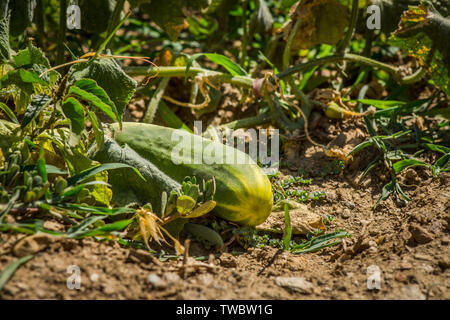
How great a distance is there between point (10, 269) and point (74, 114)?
643 millimetres

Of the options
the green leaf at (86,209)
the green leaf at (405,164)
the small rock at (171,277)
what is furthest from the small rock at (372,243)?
the green leaf at (86,209)

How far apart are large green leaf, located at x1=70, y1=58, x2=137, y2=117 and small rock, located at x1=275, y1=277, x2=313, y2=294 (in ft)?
3.21

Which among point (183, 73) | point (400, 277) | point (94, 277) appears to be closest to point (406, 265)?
point (400, 277)

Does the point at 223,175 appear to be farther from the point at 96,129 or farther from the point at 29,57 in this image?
the point at 29,57

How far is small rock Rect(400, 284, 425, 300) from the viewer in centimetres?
154

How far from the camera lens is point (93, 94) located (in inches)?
71.6

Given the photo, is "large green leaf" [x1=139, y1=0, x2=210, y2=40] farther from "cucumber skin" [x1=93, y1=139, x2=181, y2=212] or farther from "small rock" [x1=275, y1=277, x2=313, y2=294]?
"small rock" [x1=275, y1=277, x2=313, y2=294]

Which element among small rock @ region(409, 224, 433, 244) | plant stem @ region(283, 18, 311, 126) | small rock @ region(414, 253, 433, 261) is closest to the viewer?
small rock @ region(414, 253, 433, 261)

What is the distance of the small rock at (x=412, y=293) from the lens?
1.54 metres

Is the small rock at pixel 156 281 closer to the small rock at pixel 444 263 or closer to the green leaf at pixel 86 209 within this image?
the green leaf at pixel 86 209

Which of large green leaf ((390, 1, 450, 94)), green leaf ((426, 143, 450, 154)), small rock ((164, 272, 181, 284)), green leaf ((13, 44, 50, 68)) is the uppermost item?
large green leaf ((390, 1, 450, 94))

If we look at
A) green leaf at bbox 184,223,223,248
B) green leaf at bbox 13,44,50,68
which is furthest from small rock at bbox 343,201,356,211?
green leaf at bbox 13,44,50,68

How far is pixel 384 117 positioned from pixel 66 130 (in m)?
1.83

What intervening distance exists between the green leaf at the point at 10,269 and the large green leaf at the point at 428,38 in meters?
2.19
